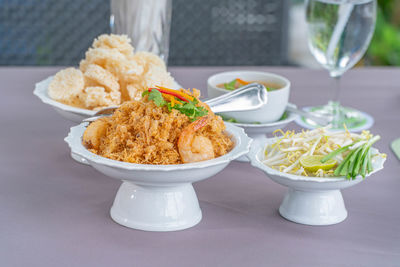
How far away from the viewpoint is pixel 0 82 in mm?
1785

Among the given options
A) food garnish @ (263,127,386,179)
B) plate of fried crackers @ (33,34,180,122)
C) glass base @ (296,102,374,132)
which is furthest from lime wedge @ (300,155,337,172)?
glass base @ (296,102,374,132)

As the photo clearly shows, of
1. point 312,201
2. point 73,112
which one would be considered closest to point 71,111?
point 73,112

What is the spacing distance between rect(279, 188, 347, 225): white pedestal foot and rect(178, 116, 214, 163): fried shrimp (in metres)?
0.17

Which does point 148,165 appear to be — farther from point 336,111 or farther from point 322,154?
point 336,111

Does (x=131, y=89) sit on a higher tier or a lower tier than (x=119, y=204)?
higher

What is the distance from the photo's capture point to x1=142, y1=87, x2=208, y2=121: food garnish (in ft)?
3.05

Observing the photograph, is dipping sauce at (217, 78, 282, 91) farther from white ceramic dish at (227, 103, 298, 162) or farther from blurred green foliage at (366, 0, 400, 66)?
blurred green foliage at (366, 0, 400, 66)

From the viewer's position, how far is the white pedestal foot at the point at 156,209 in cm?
92

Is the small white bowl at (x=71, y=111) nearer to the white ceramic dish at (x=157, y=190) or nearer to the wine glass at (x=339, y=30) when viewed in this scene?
the white ceramic dish at (x=157, y=190)

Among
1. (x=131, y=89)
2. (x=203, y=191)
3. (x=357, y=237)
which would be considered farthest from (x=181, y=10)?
(x=357, y=237)

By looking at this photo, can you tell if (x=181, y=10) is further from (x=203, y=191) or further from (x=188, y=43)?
(x=203, y=191)

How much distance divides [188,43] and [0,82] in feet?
5.08

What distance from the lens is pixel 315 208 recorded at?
3.12 feet

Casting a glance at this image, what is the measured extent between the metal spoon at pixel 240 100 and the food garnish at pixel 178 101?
180 millimetres
